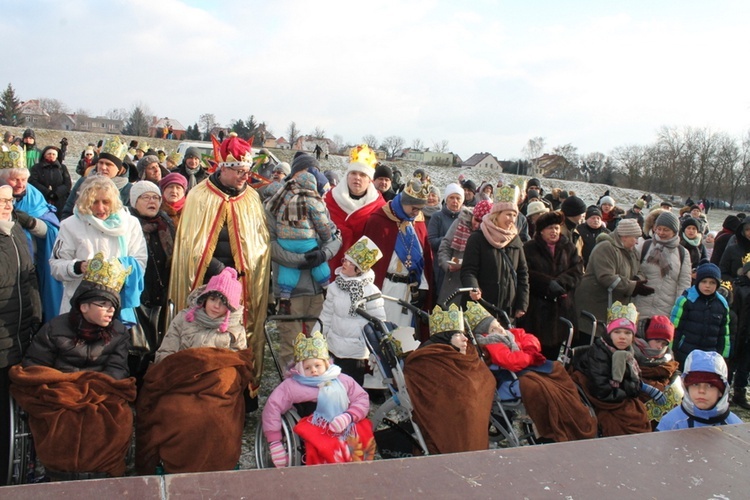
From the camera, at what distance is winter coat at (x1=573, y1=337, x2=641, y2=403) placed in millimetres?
4359

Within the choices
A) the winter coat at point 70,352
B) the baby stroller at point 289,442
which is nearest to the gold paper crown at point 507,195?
the baby stroller at point 289,442

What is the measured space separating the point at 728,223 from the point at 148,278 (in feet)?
25.0

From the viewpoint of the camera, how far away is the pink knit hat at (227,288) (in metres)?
4.03

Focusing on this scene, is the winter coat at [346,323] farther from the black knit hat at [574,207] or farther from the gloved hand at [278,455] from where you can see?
the black knit hat at [574,207]

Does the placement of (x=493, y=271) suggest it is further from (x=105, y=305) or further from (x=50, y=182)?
(x=50, y=182)

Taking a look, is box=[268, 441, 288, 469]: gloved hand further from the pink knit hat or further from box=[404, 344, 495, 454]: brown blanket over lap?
the pink knit hat

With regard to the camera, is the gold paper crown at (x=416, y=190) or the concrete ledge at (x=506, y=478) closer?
the concrete ledge at (x=506, y=478)

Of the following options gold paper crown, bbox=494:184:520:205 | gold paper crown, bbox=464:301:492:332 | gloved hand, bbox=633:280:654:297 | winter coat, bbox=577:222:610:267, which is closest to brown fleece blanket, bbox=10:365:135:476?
gold paper crown, bbox=464:301:492:332

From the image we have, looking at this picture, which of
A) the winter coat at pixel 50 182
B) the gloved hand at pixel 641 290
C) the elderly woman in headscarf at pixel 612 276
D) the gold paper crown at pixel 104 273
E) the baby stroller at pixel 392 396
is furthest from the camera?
the winter coat at pixel 50 182

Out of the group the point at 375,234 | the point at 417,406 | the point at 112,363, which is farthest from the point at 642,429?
the point at 112,363

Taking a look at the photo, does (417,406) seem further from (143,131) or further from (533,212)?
(143,131)

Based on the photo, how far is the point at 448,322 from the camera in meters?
4.18

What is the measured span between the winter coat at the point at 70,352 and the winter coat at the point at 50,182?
252 inches

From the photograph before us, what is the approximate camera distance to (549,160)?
80.2m
